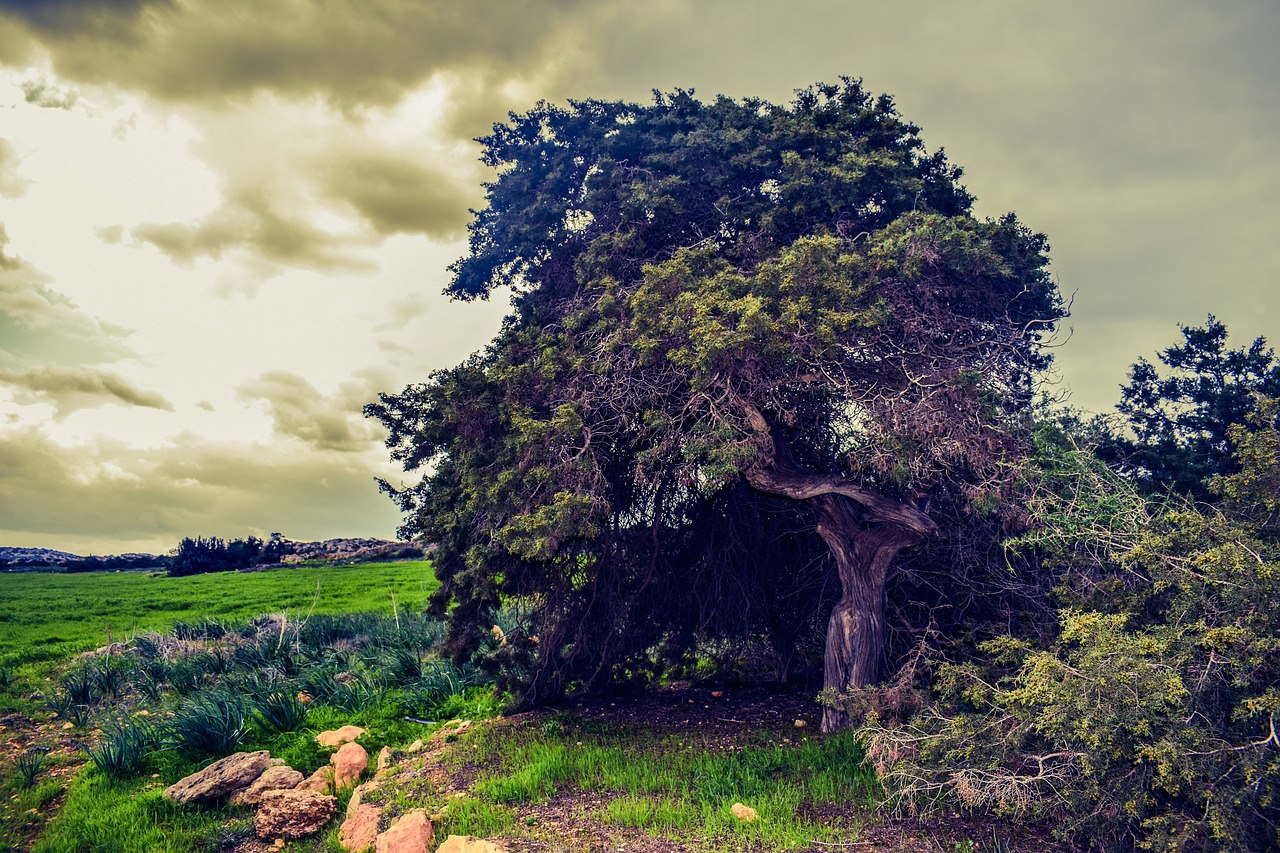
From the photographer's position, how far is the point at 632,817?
20.6 ft

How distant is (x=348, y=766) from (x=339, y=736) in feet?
4.97

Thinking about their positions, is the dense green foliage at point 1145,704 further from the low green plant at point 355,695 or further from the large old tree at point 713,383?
the low green plant at point 355,695

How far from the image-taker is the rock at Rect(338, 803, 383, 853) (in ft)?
21.8

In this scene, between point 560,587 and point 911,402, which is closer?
point 911,402

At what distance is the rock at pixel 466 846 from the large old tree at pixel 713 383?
280cm

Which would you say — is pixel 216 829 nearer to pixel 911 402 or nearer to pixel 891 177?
pixel 911 402

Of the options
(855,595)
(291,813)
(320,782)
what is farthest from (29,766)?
(855,595)

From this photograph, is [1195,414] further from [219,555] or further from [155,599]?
[219,555]

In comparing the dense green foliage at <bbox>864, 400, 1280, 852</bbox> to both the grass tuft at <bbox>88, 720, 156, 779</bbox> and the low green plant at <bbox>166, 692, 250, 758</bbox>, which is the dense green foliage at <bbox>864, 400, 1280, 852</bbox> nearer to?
the low green plant at <bbox>166, 692, 250, 758</bbox>

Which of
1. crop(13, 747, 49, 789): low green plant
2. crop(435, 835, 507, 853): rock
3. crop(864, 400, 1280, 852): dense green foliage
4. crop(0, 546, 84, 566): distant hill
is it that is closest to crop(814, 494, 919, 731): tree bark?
crop(864, 400, 1280, 852): dense green foliage

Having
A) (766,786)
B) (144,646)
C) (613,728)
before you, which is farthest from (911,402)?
(144,646)

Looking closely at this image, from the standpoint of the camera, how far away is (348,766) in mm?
8469

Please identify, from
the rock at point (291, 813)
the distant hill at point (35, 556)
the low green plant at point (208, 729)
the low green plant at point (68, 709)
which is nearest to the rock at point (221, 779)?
the rock at point (291, 813)

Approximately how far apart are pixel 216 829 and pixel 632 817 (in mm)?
4876
